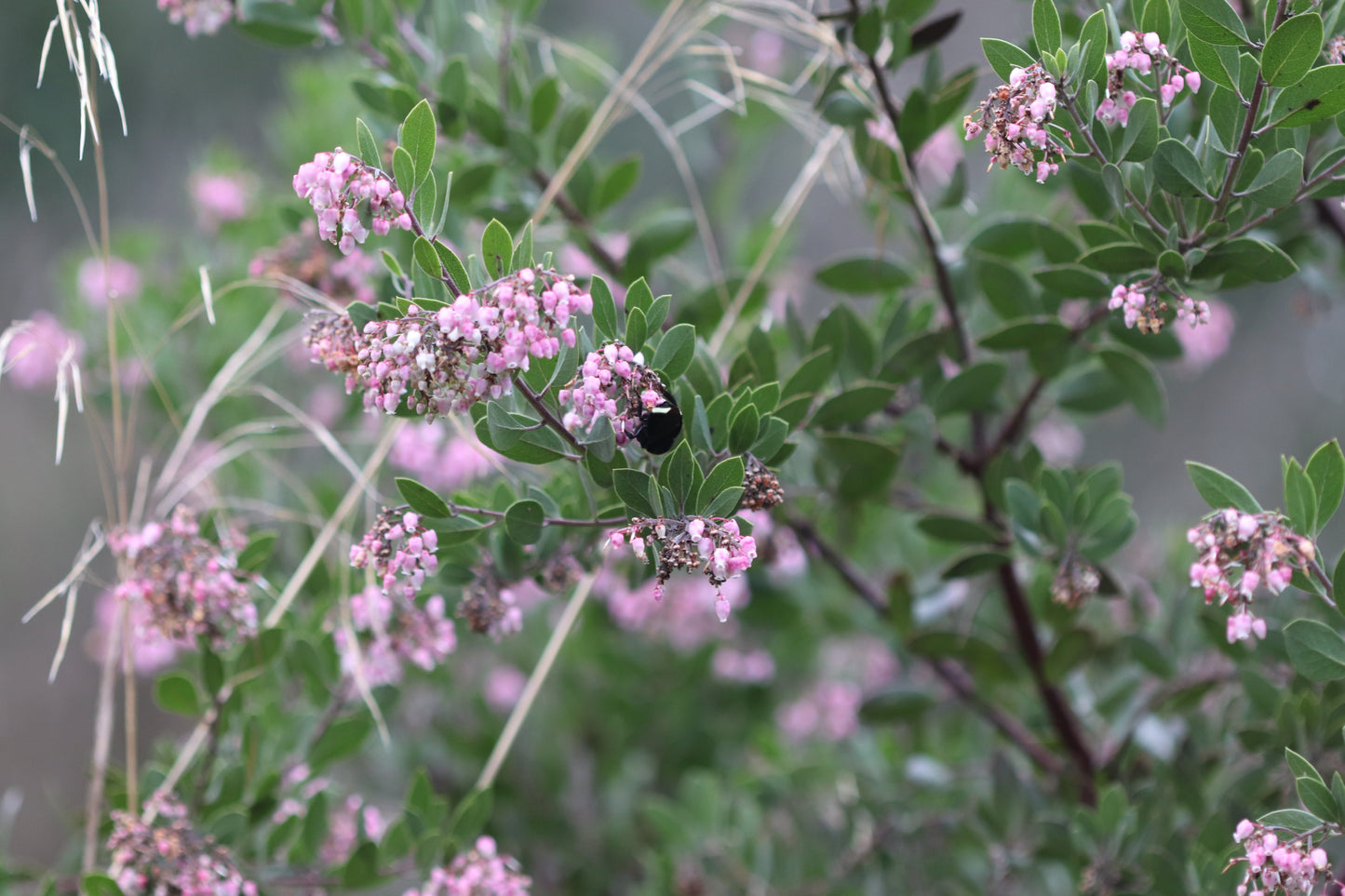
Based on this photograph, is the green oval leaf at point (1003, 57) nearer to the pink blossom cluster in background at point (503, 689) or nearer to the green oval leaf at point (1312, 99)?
the green oval leaf at point (1312, 99)

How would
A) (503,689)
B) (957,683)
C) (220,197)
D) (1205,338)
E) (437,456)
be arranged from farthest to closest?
1. (220,197)
2. (503,689)
3. (1205,338)
4. (437,456)
5. (957,683)

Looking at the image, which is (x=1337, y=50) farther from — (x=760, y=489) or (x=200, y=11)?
(x=200, y=11)

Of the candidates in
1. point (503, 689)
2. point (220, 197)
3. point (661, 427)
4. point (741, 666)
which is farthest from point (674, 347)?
point (220, 197)

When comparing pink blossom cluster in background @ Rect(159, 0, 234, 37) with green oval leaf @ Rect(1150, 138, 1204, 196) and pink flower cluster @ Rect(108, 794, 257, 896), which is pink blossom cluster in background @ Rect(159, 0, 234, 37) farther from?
green oval leaf @ Rect(1150, 138, 1204, 196)

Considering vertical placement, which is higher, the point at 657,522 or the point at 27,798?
the point at 657,522

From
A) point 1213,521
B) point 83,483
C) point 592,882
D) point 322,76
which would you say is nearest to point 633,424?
point 1213,521

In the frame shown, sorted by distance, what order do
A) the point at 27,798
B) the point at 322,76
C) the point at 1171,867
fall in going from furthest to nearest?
the point at 27,798, the point at 322,76, the point at 1171,867

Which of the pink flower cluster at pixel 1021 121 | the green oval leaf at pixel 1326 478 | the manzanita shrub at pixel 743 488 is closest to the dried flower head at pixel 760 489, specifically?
the manzanita shrub at pixel 743 488

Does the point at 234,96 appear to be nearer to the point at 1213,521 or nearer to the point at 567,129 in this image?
the point at 567,129
